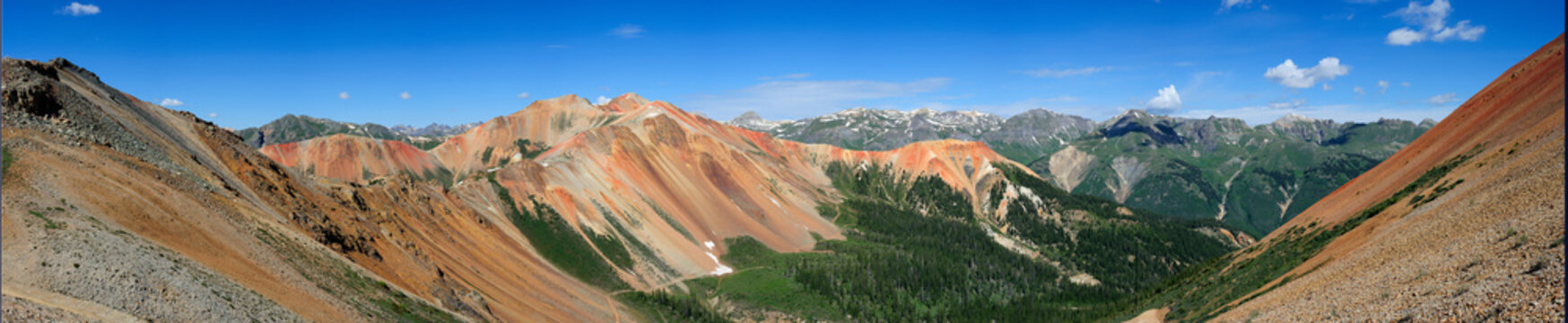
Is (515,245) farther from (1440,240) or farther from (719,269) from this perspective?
(1440,240)

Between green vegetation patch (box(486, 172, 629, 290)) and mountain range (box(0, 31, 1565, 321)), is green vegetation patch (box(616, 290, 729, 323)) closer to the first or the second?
mountain range (box(0, 31, 1565, 321))

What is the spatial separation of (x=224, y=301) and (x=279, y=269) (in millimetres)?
10249

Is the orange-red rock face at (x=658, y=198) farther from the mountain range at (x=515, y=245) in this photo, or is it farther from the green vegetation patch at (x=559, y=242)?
the green vegetation patch at (x=559, y=242)

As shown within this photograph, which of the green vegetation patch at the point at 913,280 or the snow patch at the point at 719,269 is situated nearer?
the green vegetation patch at the point at 913,280

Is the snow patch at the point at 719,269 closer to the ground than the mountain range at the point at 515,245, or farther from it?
closer to the ground

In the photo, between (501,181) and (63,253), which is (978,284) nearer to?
(501,181)

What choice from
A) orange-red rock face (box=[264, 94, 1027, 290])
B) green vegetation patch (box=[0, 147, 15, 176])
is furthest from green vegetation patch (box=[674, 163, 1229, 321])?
green vegetation patch (box=[0, 147, 15, 176])

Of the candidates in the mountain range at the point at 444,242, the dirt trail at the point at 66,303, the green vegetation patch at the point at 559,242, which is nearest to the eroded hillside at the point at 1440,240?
the dirt trail at the point at 66,303

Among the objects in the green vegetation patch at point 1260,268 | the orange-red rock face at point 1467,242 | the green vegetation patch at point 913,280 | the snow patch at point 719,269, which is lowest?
the green vegetation patch at point 913,280

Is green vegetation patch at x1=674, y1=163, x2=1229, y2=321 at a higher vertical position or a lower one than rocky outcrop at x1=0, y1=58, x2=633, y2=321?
lower

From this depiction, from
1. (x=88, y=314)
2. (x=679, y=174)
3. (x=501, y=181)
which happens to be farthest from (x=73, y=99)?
(x=679, y=174)

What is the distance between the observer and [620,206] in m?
148

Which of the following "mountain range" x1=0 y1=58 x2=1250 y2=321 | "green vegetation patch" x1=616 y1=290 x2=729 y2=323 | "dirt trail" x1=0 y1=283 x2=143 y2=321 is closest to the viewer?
"dirt trail" x1=0 y1=283 x2=143 y2=321

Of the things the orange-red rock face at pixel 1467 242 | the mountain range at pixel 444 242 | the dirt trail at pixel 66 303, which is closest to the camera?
the orange-red rock face at pixel 1467 242
